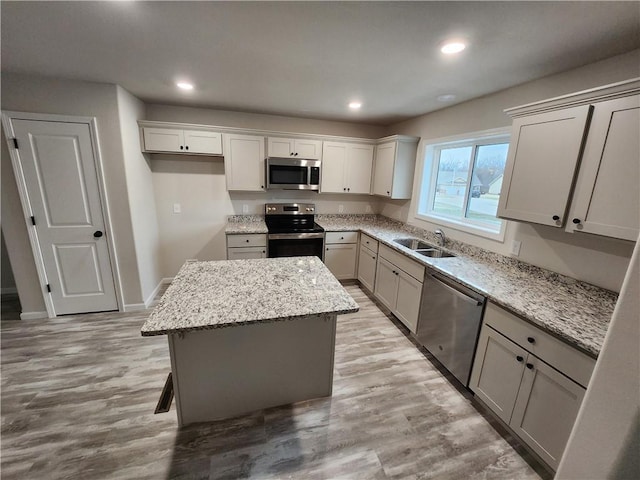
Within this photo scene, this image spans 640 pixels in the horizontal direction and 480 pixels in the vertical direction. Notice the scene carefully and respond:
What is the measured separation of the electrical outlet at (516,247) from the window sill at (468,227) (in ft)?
0.35

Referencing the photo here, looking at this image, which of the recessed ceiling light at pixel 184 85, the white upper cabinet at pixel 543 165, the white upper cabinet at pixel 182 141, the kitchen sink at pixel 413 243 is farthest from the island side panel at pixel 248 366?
the white upper cabinet at pixel 182 141

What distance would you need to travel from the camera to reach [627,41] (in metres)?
1.50

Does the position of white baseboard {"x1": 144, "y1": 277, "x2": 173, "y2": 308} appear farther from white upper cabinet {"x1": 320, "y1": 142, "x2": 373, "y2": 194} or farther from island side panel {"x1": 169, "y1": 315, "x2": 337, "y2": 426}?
white upper cabinet {"x1": 320, "y1": 142, "x2": 373, "y2": 194}

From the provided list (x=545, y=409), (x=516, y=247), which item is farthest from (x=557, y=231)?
(x=545, y=409)

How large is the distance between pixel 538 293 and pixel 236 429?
7.39 feet

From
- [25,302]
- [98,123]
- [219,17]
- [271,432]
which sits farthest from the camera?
[25,302]

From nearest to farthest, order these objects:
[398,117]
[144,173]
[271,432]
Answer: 1. [271,432]
2. [144,173]
3. [398,117]

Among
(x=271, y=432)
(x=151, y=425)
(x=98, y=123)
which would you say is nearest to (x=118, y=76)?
(x=98, y=123)

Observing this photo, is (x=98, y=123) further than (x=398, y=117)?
No

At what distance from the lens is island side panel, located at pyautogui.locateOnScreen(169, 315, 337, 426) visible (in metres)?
1.62

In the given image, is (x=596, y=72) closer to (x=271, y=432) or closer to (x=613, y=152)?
(x=613, y=152)

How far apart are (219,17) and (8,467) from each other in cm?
277

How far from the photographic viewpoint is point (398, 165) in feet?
11.9

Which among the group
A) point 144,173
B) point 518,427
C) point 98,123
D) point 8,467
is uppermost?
point 98,123
